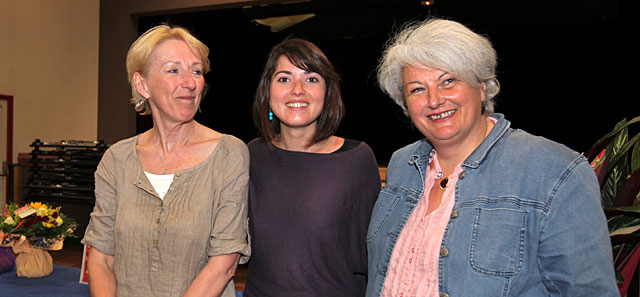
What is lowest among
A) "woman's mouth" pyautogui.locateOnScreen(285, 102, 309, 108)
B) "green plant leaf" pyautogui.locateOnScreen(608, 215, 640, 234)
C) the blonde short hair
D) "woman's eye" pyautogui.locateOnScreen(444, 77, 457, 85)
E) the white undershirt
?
"green plant leaf" pyautogui.locateOnScreen(608, 215, 640, 234)

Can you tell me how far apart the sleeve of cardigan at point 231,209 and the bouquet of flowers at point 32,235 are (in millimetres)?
1202

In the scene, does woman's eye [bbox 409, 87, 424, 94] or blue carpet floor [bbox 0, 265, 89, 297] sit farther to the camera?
blue carpet floor [bbox 0, 265, 89, 297]

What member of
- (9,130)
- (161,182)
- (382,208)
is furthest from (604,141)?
(9,130)

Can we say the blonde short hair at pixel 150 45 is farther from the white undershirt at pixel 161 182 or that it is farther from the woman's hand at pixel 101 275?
the woman's hand at pixel 101 275

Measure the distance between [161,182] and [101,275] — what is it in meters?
0.36

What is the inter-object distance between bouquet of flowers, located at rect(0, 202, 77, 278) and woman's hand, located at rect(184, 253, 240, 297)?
1176 millimetres

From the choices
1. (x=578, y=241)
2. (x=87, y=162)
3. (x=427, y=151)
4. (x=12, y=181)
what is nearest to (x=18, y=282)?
(x=427, y=151)

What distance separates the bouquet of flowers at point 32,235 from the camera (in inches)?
94.0

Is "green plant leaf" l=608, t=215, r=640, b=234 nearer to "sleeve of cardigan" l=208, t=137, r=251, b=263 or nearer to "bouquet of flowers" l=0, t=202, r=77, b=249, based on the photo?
"sleeve of cardigan" l=208, t=137, r=251, b=263

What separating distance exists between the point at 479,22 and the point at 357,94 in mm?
2425

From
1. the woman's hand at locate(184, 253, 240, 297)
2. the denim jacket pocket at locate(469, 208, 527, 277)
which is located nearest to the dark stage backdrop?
the woman's hand at locate(184, 253, 240, 297)

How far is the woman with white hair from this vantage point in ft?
3.99

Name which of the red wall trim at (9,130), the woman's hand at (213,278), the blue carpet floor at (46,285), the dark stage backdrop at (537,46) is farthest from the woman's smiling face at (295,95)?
the red wall trim at (9,130)

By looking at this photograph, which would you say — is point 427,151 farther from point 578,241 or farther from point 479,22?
point 479,22
